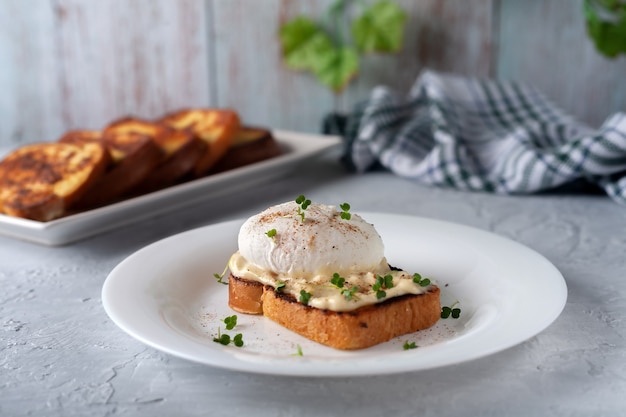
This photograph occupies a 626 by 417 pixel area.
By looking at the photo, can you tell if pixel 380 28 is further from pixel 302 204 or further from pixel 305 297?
pixel 305 297

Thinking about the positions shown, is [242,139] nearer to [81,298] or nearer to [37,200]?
[37,200]

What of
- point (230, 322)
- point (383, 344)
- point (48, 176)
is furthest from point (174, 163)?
point (383, 344)

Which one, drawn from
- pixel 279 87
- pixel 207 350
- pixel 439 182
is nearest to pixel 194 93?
pixel 279 87

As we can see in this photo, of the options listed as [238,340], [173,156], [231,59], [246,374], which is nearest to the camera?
[246,374]

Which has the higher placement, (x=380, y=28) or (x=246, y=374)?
(x=380, y=28)

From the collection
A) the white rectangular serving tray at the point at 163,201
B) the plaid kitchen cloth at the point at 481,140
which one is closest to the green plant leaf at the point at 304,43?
the plaid kitchen cloth at the point at 481,140
